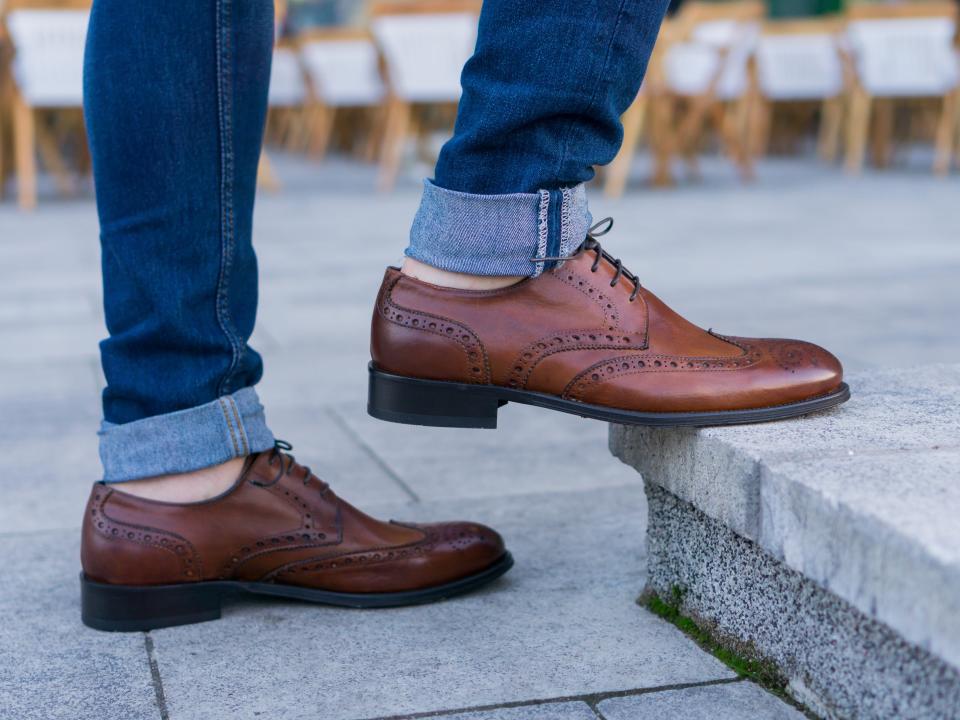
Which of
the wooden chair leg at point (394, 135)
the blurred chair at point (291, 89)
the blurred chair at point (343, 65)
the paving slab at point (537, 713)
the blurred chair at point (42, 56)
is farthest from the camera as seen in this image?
the blurred chair at point (291, 89)

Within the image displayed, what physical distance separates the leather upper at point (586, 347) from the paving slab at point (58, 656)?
1.27 ft

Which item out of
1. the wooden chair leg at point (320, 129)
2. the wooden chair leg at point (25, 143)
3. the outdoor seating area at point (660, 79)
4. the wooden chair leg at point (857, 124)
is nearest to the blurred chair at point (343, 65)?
the outdoor seating area at point (660, 79)

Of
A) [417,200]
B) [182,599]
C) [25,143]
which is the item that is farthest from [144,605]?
[417,200]

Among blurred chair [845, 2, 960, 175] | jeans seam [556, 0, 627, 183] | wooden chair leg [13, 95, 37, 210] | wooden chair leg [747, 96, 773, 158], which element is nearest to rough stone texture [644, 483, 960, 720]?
jeans seam [556, 0, 627, 183]

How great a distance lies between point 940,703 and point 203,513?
2.34ft

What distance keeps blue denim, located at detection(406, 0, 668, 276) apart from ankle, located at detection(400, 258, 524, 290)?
0.01 m

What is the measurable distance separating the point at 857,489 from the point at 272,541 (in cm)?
60

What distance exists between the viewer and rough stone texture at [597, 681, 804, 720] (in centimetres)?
101

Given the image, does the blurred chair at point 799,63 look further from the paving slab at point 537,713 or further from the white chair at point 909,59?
the paving slab at point 537,713

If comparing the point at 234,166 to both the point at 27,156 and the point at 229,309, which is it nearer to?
the point at 229,309

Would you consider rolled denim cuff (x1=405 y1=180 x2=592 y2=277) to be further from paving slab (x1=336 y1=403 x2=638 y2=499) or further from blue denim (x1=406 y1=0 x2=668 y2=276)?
paving slab (x1=336 y1=403 x2=638 y2=499)

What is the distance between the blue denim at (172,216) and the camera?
1.14m

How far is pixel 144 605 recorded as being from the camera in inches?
47.6

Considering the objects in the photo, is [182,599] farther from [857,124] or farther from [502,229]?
[857,124]
